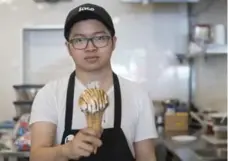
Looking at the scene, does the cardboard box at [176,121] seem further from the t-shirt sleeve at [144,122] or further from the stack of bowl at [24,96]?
the t-shirt sleeve at [144,122]

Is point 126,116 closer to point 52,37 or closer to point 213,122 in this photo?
point 213,122

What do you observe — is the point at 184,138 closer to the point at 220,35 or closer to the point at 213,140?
the point at 213,140

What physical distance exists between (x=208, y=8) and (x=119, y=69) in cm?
68

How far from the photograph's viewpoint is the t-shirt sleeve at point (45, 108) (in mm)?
1028

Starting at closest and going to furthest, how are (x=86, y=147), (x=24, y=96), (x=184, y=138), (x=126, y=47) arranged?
(x=86, y=147)
(x=184, y=138)
(x=24, y=96)
(x=126, y=47)

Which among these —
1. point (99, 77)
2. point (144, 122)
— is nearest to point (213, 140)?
point (144, 122)

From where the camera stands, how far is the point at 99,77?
3.50 ft

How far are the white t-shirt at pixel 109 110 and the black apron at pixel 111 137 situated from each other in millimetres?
10

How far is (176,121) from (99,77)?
1.39 meters

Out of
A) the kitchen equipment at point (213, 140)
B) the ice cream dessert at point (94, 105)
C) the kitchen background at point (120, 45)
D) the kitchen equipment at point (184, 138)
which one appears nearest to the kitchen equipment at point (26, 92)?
the kitchen background at point (120, 45)

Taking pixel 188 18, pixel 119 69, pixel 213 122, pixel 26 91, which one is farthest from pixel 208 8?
pixel 26 91

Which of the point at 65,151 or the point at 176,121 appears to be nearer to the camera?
the point at 65,151

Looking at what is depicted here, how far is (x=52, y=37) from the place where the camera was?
2.67 meters

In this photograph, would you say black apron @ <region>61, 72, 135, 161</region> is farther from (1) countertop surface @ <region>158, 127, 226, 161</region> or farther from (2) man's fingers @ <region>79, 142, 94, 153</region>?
(1) countertop surface @ <region>158, 127, 226, 161</region>
